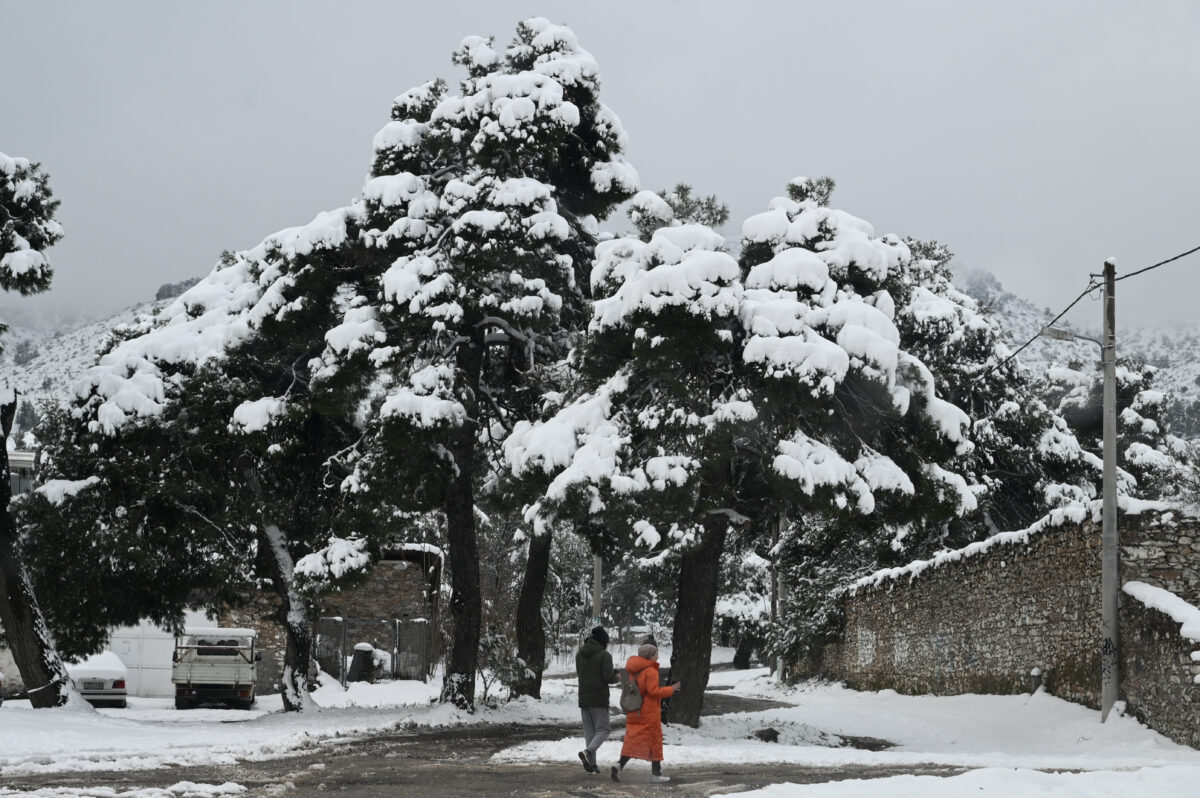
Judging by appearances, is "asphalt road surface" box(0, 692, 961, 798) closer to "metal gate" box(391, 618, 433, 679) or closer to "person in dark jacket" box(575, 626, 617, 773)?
"person in dark jacket" box(575, 626, 617, 773)

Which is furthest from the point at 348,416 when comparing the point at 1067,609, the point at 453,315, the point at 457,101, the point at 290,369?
the point at 1067,609

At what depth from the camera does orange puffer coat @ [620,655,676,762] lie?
37.8ft

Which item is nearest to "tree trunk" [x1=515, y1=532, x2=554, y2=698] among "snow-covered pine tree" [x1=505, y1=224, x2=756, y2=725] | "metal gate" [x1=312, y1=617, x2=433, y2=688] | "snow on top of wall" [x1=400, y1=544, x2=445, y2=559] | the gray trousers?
"snow-covered pine tree" [x1=505, y1=224, x2=756, y2=725]

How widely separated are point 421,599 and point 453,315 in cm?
1866

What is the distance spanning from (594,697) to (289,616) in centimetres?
1142

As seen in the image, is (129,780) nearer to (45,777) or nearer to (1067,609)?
(45,777)

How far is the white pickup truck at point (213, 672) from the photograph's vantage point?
88.1 ft

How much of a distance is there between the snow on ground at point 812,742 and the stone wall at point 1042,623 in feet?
1.27

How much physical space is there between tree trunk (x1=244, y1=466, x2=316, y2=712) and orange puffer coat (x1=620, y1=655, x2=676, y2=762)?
1155cm

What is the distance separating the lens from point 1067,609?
656 inches

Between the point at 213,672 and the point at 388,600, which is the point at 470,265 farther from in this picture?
the point at 388,600

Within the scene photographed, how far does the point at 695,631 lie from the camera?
57.2 ft

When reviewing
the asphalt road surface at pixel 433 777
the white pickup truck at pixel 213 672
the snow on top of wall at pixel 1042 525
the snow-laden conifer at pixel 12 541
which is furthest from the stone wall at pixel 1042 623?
the snow-laden conifer at pixel 12 541

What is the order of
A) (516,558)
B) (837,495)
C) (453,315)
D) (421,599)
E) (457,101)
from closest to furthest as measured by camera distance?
(837,495)
(453,315)
(457,101)
(421,599)
(516,558)
